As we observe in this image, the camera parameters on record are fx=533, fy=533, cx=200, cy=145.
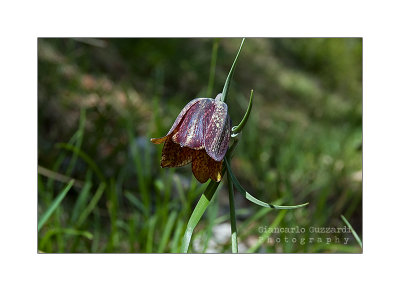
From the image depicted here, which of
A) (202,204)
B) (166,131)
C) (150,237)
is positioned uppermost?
(166,131)

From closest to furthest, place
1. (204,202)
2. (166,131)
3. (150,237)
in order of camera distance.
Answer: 1. (204,202)
2. (150,237)
3. (166,131)

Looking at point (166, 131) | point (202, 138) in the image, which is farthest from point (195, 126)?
point (166, 131)

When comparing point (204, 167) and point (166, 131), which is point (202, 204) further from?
point (166, 131)

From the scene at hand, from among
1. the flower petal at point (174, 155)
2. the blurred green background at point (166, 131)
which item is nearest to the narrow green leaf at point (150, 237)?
the blurred green background at point (166, 131)

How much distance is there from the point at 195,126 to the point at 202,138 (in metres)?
0.02

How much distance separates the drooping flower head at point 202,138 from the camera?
610 mm

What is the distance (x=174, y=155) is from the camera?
26.3 inches

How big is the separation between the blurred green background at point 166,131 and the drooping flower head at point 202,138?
50 centimetres

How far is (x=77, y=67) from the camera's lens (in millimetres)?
2105

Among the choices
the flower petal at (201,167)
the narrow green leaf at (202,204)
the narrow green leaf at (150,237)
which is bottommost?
the narrow green leaf at (150,237)

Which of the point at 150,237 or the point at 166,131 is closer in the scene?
the point at 150,237

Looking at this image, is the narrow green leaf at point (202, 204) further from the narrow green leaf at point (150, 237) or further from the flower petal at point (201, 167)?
the narrow green leaf at point (150, 237)
